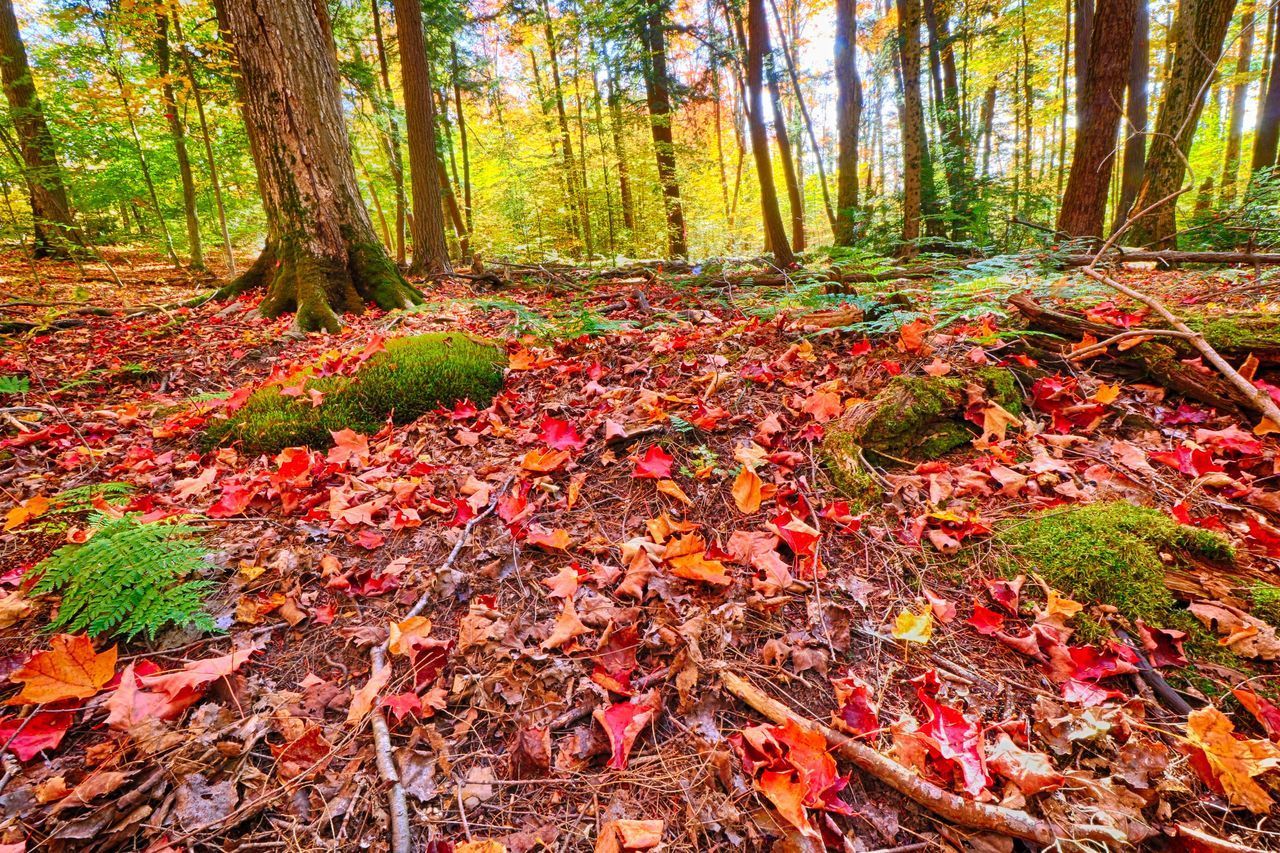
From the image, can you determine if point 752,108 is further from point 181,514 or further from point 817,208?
point 817,208

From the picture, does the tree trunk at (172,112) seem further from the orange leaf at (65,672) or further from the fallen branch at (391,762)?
the fallen branch at (391,762)

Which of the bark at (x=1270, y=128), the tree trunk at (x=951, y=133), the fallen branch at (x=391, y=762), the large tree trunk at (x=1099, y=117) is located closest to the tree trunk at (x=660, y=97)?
the tree trunk at (x=951, y=133)

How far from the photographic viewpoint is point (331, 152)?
5402 mm

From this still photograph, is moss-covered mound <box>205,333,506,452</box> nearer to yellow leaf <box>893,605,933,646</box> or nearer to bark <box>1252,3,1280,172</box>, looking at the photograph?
yellow leaf <box>893,605,933,646</box>

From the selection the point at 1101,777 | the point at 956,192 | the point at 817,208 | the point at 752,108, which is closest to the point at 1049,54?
the point at 817,208

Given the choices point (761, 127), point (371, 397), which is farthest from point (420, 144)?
point (371, 397)

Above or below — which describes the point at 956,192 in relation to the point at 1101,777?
above

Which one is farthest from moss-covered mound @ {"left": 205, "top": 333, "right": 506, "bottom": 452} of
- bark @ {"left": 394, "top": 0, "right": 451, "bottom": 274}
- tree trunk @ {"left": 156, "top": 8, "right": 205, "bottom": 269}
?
tree trunk @ {"left": 156, "top": 8, "right": 205, "bottom": 269}

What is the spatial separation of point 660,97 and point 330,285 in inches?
375

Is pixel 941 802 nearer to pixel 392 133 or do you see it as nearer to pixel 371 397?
pixel 371 397

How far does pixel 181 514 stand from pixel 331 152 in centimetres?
487

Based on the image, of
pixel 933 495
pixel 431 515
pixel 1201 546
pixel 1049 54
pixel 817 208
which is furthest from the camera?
pixel 817 208

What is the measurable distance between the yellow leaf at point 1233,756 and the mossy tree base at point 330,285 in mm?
5972

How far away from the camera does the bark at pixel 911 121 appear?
25.0 ft
